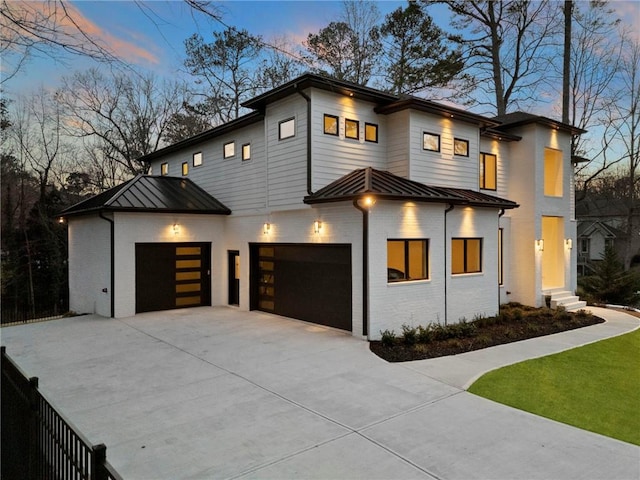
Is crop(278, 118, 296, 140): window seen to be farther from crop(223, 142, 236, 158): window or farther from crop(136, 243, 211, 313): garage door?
crop(136, 243, 211, 313): garage door

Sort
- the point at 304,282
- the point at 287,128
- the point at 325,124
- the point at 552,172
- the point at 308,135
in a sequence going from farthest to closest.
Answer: the point at 552,172 < the point at 304,282 < the point at 287,128 < the point at 325,124 < the point at 308,135

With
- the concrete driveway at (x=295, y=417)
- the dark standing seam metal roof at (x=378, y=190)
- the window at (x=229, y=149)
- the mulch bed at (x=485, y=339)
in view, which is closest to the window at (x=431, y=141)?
the dark standing seam metal roof at (x=378, y=190)

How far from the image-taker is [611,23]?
19.2m

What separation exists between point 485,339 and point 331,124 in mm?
6358

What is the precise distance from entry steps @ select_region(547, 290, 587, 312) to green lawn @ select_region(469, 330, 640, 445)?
4832mm

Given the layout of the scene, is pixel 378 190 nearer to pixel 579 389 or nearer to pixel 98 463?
pixel 579 389

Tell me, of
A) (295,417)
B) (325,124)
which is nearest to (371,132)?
(325,124)

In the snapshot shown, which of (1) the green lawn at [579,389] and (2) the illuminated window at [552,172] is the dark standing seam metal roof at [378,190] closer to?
(1) the green lawn at [579,389]

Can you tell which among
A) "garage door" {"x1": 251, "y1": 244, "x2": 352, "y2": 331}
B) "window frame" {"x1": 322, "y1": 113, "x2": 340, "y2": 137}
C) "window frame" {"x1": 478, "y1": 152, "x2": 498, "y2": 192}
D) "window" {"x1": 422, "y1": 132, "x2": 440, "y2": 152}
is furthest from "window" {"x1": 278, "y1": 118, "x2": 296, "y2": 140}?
"window frame" {"x1": 478, "y1": 152, "x2": 498, "y2": 192}

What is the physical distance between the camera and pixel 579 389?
6.33 meters

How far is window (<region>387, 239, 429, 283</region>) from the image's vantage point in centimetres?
940

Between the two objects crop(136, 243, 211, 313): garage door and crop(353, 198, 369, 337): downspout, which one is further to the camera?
crop(136, 243, 211, 313): garage door

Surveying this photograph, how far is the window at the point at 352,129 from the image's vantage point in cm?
1059

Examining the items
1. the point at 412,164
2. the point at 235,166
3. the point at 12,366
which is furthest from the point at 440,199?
the point at 12,366
